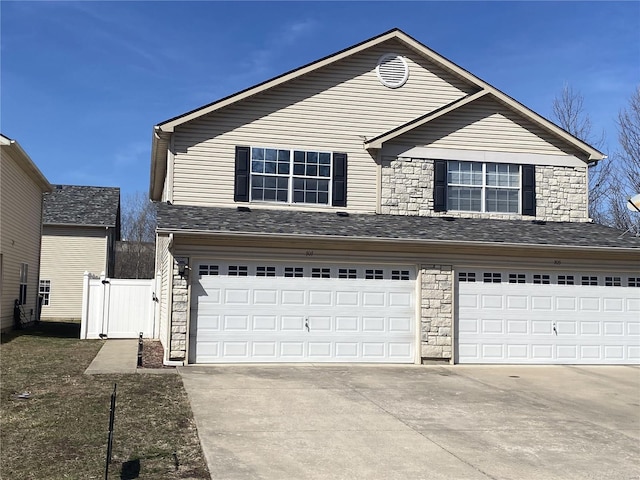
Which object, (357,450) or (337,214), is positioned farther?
(337,214)

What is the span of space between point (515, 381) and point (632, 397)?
222 centimetres

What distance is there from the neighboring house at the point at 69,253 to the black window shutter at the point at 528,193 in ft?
71.8

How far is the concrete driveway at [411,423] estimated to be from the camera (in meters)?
7.05

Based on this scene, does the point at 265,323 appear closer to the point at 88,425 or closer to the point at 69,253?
the point at 88,425

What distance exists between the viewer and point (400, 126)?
1712cm

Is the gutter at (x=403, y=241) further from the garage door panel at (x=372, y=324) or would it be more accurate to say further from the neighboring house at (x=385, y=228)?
the garage door panel at (x=372, y=324)

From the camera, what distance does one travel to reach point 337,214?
1656 centimetres

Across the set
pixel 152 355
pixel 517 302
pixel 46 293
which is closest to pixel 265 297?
pixel 152 355

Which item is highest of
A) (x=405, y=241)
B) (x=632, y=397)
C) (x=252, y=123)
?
(x=252, y=123)

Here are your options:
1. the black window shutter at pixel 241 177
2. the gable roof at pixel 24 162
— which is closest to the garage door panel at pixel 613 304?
the black window shutter at pixel 241 177

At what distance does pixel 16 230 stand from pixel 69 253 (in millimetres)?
11053

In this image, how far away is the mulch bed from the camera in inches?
545

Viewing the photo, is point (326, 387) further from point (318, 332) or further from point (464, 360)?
point (464, 360)

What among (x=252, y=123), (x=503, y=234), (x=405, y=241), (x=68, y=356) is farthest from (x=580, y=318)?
(x=68, y=356)
